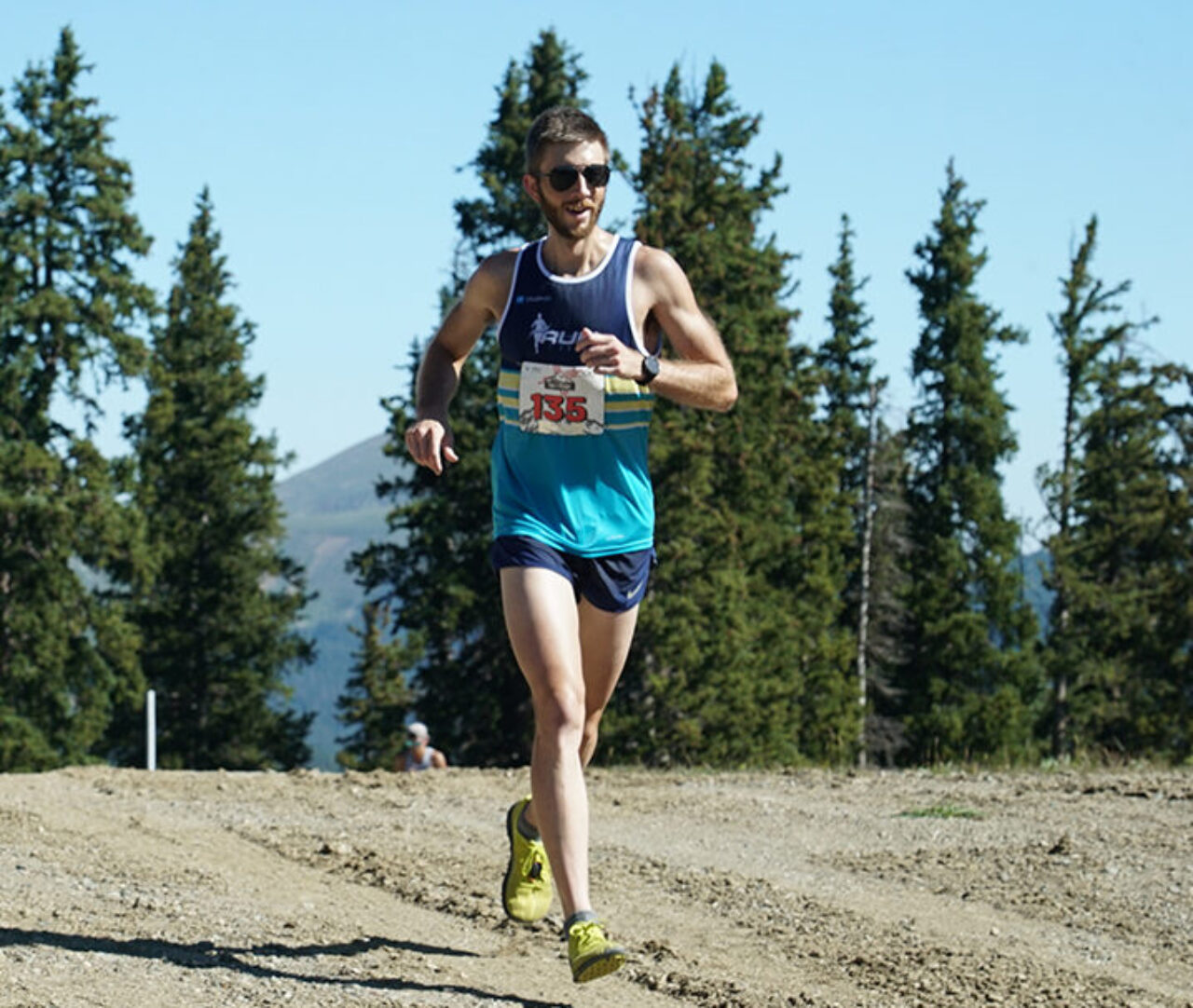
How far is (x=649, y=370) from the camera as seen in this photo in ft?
18.2

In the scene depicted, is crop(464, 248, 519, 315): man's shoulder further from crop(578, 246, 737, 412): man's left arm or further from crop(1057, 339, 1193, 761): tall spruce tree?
crop(1057, 339, 1193, 761): tall spruce tree

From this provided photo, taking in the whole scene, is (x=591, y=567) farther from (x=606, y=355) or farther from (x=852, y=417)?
(x=852, y=417)

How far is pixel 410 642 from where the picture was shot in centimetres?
4659

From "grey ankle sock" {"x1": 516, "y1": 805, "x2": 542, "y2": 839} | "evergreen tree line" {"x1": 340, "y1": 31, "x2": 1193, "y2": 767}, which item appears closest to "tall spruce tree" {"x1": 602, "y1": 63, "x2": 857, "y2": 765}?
"evergreen tree line" {"x1": 340, "y1": 31, "x2": 1193, "y2": 767}

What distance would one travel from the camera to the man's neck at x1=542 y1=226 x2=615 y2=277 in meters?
5.82

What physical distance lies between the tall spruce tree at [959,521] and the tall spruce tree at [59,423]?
75.2 feet

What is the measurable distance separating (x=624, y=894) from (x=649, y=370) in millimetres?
2839

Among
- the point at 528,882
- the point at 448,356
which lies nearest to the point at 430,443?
the point at 448,356

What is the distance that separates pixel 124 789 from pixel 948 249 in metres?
43.9

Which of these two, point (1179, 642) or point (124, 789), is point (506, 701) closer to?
point (1179, 642)

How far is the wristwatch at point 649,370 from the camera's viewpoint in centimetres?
554

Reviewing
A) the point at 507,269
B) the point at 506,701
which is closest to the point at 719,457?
the point at 506,701

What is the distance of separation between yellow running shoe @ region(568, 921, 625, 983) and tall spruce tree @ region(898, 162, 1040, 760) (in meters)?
45.0

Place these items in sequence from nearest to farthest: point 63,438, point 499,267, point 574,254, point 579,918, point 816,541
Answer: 1. point 579,918
2. point 574,254
3. point 499,267
4. point 63,438
5. point 816,541
